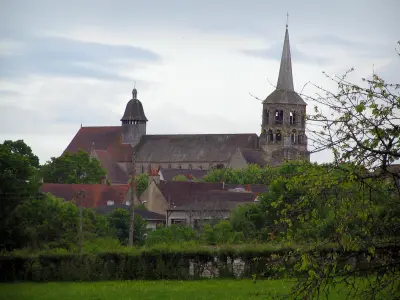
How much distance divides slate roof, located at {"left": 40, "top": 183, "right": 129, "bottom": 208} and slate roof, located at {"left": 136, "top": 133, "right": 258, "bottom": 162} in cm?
5078

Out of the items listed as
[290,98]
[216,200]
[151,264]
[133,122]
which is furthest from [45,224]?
[133,122]

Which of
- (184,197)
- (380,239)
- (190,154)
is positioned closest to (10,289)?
(380,239)

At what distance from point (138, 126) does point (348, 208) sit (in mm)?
141346

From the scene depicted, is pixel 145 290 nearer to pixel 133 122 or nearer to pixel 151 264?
pixel 151 264

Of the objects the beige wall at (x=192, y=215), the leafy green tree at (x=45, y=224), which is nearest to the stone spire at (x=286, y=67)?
the beige wall at (x=192, y=215)

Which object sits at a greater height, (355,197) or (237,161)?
(237,161)

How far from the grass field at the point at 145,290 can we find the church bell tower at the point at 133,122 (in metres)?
127

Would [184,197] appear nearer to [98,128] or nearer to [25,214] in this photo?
[25,214]

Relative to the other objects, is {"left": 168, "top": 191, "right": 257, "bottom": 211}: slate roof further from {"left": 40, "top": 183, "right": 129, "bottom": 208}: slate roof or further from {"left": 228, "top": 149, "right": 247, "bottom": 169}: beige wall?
{"left": 228, "top": 149, "right": 247, "bottom": 169}: beige wall

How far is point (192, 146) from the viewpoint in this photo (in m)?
146

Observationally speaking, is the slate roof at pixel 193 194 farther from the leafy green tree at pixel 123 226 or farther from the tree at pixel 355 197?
the tree at pixel 355 197

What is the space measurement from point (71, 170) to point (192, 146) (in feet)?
151

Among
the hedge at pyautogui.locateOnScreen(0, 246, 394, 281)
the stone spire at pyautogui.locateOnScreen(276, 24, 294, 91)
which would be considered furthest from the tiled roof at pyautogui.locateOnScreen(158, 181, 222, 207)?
the hedge at pyautogui.locateOnScreen(0, 246, 394, 281)

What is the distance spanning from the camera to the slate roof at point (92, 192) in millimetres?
85250
